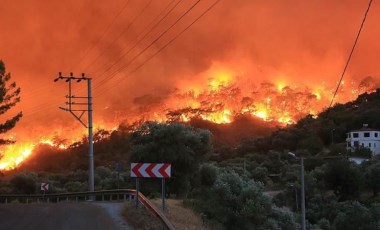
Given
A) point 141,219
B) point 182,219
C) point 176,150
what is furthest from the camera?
point 176,150

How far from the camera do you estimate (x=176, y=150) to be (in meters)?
40.1

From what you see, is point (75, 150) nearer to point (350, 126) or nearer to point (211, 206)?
point (350, 126)

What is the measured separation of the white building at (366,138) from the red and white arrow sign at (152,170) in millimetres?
114695

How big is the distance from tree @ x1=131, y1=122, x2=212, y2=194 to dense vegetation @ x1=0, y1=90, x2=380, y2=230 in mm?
82

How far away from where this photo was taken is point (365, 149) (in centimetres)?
11238

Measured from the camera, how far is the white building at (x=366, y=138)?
128825 mm

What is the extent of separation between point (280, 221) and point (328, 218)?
29.3 meters

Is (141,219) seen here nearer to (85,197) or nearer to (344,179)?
(85,197)

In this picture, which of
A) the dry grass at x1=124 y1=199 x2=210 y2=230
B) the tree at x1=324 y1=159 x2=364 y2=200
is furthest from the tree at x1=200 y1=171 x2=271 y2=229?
the tree at x1=324 y1=159 x2=364 y2=200

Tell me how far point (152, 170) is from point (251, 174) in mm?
66167

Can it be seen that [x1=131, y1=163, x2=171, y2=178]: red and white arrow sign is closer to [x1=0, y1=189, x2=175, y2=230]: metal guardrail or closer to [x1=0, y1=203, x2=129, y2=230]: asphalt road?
[x1=0, y1=189, x2=175, y2=230]: metal guardrail

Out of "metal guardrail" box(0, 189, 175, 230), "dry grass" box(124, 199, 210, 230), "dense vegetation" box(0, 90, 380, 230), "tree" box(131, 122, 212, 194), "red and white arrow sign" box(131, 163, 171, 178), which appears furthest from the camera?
"tree" box(131, 122, 212, 194)

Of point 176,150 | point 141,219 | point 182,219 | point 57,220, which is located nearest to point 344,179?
point 176,150

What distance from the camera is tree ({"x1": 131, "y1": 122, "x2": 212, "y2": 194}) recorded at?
40125mm
